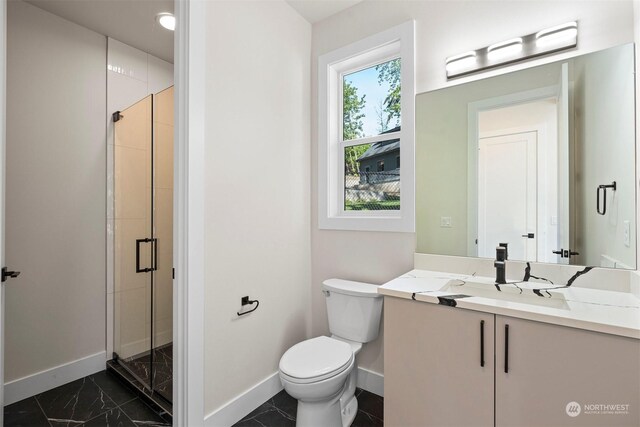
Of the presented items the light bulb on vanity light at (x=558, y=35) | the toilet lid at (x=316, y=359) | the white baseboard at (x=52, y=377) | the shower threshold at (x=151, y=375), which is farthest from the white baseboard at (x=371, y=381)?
the light bulb on vanity light at (x=558, y=35)

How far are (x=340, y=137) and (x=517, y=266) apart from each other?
55.5 inches

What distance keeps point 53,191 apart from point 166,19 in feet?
4.59

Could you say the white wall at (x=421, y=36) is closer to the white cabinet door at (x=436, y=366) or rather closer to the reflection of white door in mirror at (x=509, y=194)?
the reflection of white door in mirror at (x=509, y=194)

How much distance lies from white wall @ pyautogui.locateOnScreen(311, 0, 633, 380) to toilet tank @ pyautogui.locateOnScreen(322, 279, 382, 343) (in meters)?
0.19

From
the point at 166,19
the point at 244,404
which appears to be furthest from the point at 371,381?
the point at 166,19

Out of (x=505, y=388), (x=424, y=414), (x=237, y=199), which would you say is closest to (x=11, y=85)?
(x=237, y=199)

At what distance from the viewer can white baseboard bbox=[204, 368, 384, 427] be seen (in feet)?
5.34

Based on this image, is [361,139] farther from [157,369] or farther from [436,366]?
[157,369]

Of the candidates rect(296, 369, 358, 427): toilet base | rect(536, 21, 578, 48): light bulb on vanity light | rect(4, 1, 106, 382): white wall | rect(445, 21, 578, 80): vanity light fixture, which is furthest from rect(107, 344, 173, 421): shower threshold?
rect(536, 21, 578, 48): light bulb on vanity light

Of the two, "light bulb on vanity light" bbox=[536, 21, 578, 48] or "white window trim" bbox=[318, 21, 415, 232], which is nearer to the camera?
"light bulb on vanity light" bbox=[536, 21, 578, 48]

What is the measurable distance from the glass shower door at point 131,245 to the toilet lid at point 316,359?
1.30m

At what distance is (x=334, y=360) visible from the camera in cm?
153

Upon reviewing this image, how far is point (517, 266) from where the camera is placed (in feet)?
5.06

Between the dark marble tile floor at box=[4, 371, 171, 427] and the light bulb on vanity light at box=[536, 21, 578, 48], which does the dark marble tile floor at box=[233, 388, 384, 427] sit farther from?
the light bulb on vanity light at box=[536, 21, 578, 48]
